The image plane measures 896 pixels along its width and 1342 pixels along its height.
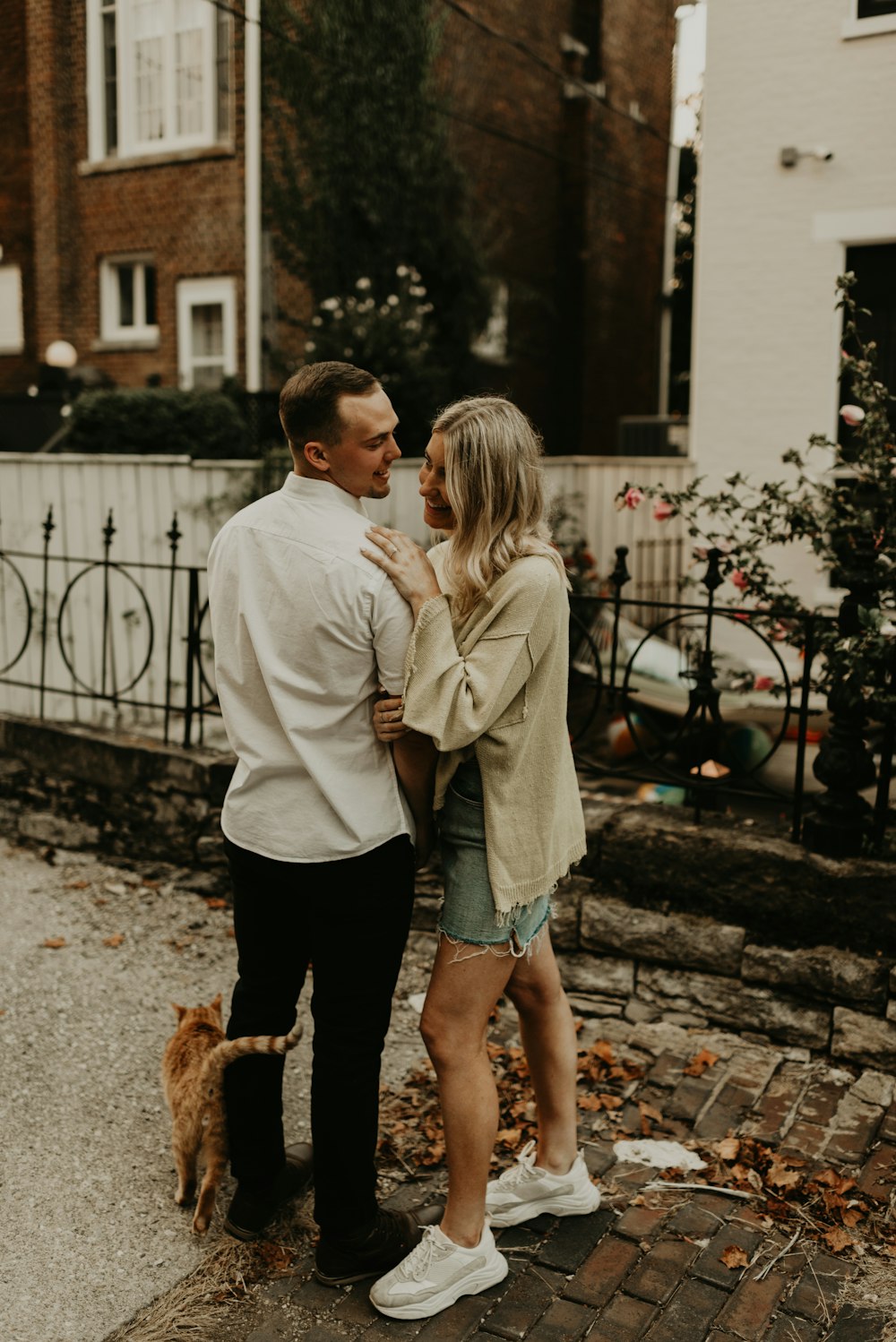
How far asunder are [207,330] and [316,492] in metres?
11.6

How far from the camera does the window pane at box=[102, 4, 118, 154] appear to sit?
12.5 meters

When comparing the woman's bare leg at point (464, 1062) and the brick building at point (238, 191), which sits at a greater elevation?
the brick building at point (238, 191)

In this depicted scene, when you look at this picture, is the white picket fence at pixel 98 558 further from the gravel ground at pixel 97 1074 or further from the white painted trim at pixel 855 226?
the white painted trim at pixel 855 226

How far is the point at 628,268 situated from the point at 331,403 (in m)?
14.2

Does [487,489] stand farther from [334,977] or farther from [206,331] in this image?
[206,331]

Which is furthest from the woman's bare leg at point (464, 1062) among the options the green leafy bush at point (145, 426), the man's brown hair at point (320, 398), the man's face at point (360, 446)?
the green leafy bush at point (145, 426)

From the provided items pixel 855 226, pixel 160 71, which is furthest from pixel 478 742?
pixel 160 71

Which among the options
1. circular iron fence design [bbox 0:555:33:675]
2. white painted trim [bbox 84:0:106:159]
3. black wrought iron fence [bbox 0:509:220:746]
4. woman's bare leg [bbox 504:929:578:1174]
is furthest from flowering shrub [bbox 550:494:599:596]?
white painted trim [bbox 84:0:106:159]

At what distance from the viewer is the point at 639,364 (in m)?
16.2

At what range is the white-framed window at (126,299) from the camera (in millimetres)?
14039

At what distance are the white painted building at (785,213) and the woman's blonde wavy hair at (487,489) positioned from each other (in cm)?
547

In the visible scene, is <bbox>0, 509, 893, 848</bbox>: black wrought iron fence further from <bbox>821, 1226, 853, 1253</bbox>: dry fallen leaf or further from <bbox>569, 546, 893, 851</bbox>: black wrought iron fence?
<bbox>821, 1226, 853, 1253</bbox>: dry fallen leaf

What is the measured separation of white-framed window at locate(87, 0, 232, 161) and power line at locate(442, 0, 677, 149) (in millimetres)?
2475

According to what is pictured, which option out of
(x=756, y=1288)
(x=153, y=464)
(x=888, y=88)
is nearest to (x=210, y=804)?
(x=153, y=464)
